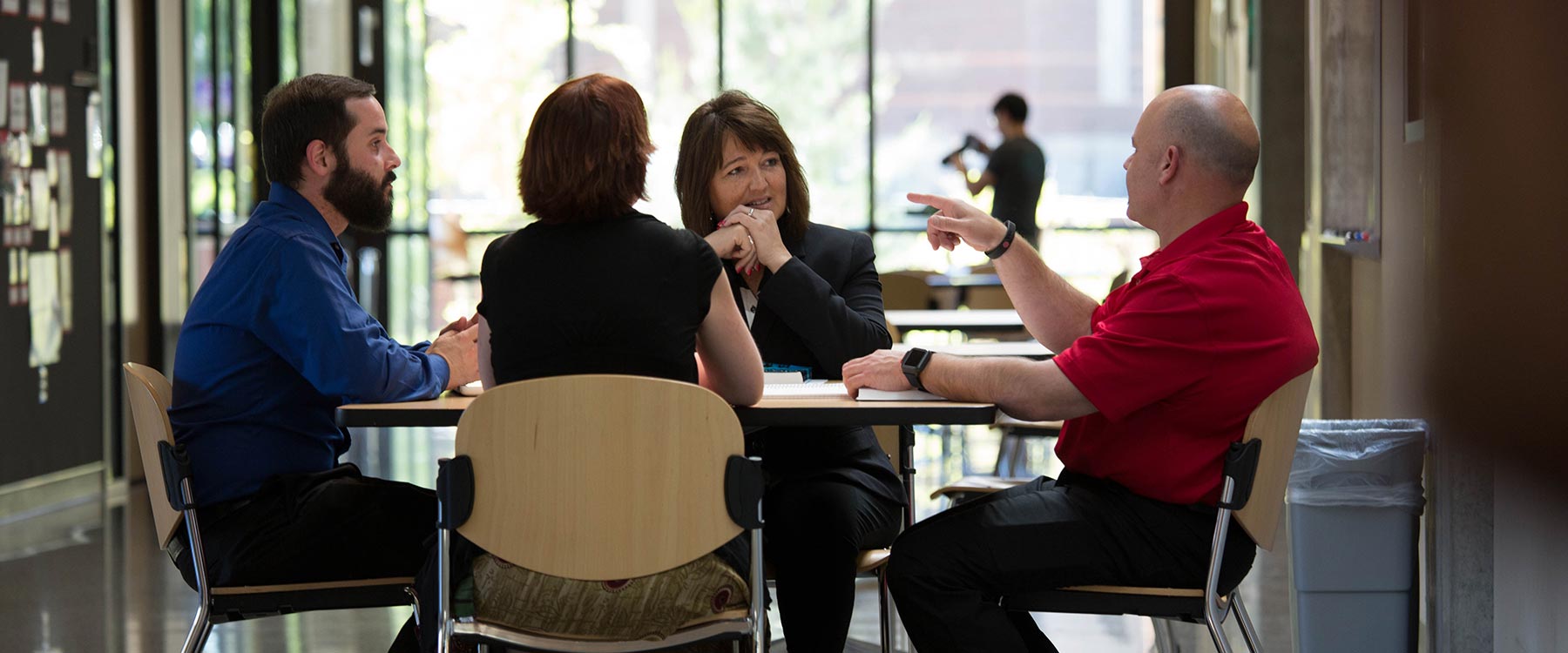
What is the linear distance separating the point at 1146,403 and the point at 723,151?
106cm

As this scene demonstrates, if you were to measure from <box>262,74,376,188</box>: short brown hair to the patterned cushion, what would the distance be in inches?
35.1

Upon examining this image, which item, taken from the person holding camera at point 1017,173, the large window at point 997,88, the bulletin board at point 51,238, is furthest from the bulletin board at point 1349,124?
the large window at point 997,88

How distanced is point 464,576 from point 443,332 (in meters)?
0.66

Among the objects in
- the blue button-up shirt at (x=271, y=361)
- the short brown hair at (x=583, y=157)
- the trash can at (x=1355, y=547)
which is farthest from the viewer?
the trash can at (x=1355, y=547)

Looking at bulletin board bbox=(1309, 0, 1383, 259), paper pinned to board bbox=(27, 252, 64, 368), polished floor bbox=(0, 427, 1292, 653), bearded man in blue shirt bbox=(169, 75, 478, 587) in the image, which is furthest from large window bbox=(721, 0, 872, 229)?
bearded man in blue shirt bbox=(169, 75, 478, 587)

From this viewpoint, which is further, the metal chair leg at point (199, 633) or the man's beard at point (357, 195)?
the man's beard at point (357, 195)

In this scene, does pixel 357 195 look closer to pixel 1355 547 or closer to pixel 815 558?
pixel 815 558

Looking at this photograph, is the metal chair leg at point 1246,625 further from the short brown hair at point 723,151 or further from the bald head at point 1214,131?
the short brown hair at point 723,151

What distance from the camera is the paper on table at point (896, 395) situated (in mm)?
2309

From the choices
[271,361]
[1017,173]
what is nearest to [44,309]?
[271,361]

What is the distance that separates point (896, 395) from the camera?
2.33 metres

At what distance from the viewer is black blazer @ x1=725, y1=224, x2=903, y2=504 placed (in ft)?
9.02

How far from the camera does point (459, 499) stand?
198 centimetres

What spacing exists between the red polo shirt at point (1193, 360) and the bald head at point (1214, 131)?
14 cm
